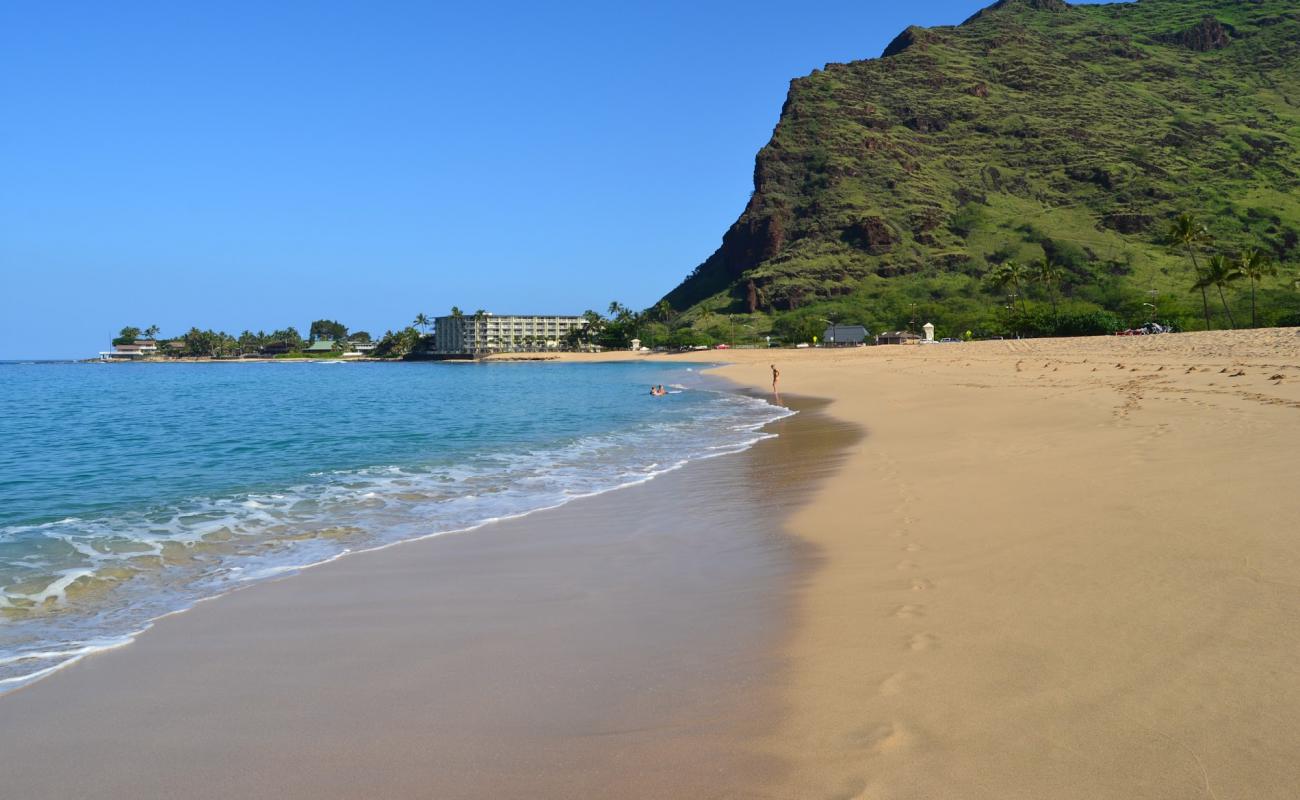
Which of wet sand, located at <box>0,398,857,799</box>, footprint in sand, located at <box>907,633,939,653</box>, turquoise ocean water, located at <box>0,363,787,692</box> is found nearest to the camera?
wet sand, located at <box>0,398,857,799</box>

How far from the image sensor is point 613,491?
43.0ft

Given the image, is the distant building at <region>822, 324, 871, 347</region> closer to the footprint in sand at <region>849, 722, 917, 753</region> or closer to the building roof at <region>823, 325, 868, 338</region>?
the building roof at <region>823, 325, 868, 338</region>

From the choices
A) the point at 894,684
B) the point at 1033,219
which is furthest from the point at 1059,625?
the point at 1033,219

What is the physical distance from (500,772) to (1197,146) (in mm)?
216873

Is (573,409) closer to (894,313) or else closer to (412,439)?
(412,439)

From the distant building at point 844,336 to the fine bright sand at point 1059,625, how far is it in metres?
116

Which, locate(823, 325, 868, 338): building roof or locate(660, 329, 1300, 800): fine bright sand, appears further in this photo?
locate(823, 325, 868, 338): building roof

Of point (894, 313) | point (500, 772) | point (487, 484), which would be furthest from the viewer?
point (894, 313)

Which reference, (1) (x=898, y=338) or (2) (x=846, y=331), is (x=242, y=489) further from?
(2) (x=846, y=331)

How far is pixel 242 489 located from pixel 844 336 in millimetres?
120315

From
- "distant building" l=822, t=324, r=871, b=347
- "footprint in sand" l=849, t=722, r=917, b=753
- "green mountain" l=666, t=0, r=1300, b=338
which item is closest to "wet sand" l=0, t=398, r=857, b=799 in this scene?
"footprint in sand" l=849, t=722, r=917, b=753

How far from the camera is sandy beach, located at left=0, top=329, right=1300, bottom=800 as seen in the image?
12.3ft

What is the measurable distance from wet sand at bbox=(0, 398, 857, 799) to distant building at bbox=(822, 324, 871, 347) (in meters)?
122

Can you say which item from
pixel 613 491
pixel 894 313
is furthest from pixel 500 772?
pixel 894 313
